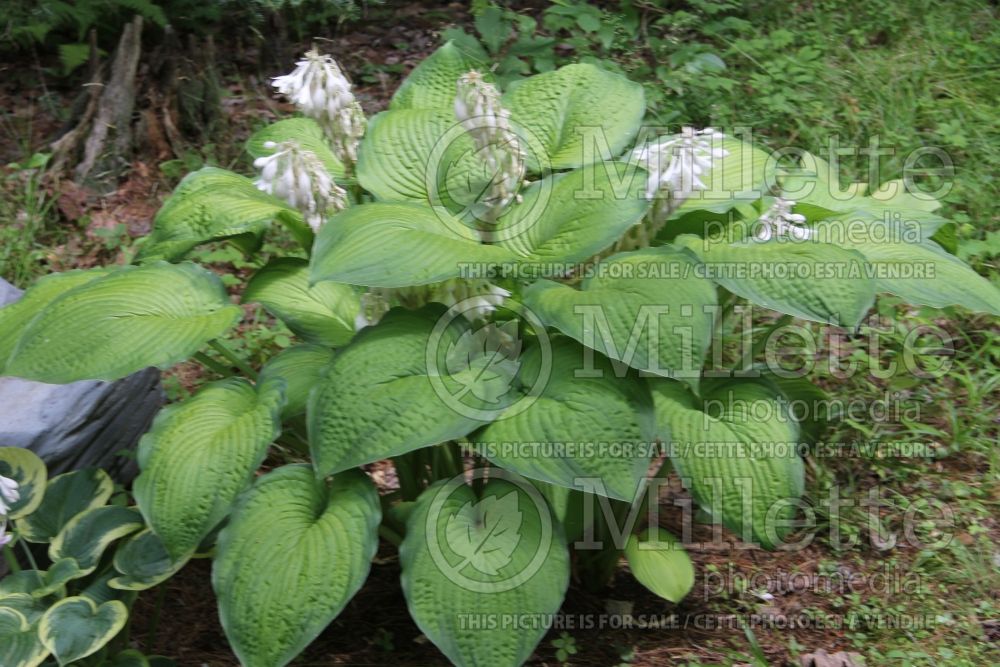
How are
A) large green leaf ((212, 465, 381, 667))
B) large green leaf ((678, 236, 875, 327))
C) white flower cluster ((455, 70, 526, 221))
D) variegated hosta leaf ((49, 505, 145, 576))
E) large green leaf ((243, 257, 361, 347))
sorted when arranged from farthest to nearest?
large green leaf ((243, 257, 361, 347)) < variegated hosta leaf ((49, 505, 145, 576)) < white flower cluster ((455, 70, 526, 221)) < large green leaf ((678, 236, 875, 327)) < large green leaf ((212, 465, 381, 667))

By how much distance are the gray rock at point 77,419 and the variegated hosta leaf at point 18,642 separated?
0.50 meters

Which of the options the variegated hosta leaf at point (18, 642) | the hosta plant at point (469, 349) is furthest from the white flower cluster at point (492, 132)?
the variegated hosta leaf at point (18, 642)

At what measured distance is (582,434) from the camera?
6.78 feet

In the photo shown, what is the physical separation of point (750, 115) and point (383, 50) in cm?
183

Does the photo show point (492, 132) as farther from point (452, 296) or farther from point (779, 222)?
point (779, 222)

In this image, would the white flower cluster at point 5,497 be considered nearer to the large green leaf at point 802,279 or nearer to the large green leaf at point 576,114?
the large green leaf at point 576,114

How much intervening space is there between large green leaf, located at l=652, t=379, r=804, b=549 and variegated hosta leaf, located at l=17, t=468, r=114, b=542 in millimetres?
1386

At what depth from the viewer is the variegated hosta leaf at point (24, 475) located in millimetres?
2355

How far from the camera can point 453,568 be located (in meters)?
2.08

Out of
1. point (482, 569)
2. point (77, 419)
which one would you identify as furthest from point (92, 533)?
point (482, 569)

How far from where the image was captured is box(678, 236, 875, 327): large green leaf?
2123 mm

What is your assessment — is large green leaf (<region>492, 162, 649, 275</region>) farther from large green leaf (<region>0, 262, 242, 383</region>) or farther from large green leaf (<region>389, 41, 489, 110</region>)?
large green leaf (<region>0, 262, 242, 383</region>)

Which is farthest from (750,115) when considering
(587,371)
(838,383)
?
(587,371)

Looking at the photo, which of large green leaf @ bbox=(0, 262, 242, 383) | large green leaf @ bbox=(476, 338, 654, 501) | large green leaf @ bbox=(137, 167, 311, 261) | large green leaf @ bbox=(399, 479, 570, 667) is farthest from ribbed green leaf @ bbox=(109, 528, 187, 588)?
large green leaf @ bbox=(476, 338, 654, 501)
